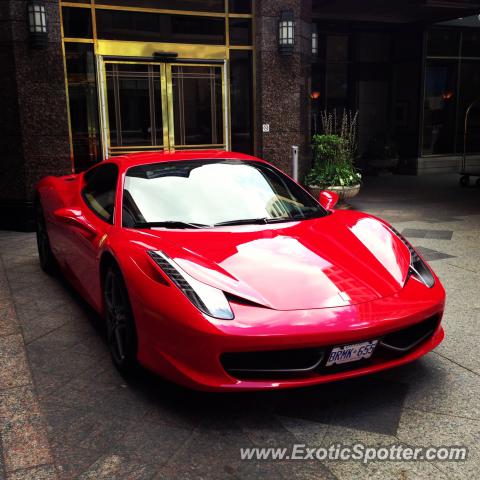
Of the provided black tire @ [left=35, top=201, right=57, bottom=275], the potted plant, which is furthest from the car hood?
the potted plant

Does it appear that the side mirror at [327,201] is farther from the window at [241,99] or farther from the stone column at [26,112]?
the window at [241,99]

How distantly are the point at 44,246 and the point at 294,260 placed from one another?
370 centimetres

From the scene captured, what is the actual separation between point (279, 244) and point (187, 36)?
746 cm

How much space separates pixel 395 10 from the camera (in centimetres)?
1525

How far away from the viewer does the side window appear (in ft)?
13.9

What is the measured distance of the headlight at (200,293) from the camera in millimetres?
2908

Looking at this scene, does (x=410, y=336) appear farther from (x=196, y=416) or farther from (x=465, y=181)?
(x=465, y=181)

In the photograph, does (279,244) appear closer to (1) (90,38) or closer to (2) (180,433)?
(2) (180,433)

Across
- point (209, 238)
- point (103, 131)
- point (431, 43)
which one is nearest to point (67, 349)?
point (209, 238)

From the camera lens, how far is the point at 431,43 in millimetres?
16969

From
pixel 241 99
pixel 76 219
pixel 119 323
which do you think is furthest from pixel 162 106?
pixel 119 323

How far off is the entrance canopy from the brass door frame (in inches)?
216

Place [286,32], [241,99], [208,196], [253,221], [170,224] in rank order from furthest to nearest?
[241,99], [286,32], [208,196], [253,221], [170,224]

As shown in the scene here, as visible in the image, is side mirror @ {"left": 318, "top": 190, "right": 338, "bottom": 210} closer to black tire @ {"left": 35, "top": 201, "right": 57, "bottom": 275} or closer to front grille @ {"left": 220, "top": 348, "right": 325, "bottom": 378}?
front grille @ {"left": 220, "top": 348, "right": 325, "bottom": 378}
